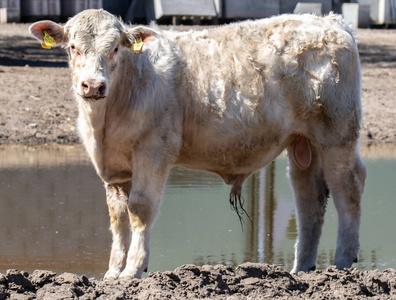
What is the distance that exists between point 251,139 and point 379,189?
3851mm

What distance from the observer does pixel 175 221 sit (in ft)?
27.3

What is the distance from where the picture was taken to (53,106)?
1352 cm

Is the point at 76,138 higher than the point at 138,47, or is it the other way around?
the point at 138,47

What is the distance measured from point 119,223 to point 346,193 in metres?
1.83

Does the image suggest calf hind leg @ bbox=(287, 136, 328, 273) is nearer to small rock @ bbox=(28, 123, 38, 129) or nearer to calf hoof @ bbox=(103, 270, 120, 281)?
calf hoof @ bbox=(103, 270, 120, 281)

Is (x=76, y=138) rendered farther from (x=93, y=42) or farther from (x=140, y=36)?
(x=93, y=42)

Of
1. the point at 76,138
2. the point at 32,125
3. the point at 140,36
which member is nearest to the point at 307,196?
the point at 140,36

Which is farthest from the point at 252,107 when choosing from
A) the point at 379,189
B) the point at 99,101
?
the point at 379,189

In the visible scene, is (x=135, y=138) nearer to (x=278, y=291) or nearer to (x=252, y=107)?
(x=252, y=107)

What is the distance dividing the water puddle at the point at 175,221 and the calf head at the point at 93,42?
67.0 inches

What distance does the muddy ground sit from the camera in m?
5.18

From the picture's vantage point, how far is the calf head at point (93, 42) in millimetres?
5590

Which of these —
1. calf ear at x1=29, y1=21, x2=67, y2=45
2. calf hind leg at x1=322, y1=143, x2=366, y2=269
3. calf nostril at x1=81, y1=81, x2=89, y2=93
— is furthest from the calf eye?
calf hind leg at x1=322, y1=143, x2=366, y2=269

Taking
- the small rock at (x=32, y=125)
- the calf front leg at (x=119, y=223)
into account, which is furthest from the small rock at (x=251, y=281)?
the small rock at (x=32, y=125)
